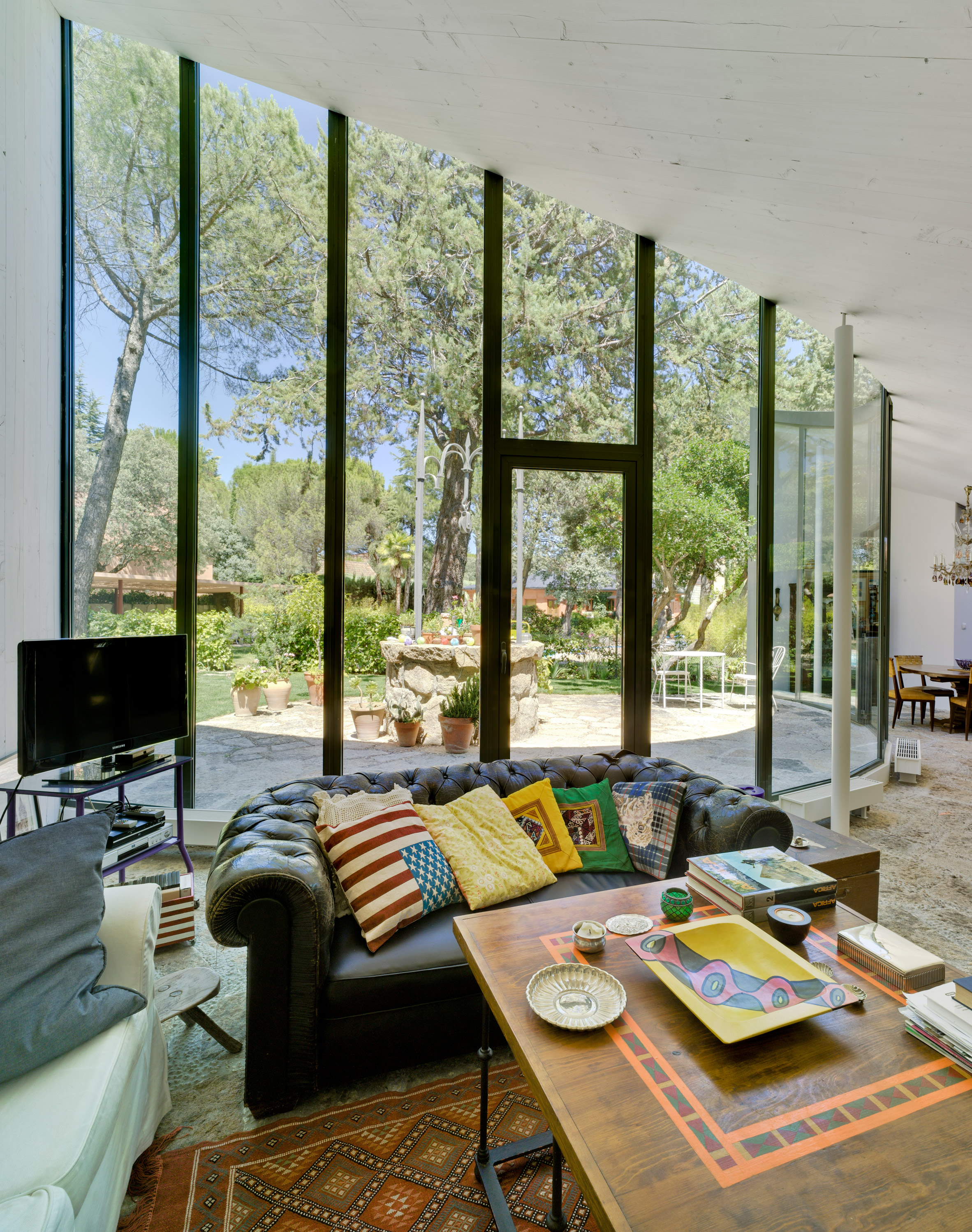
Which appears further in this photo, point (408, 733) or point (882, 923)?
point (408, 733)

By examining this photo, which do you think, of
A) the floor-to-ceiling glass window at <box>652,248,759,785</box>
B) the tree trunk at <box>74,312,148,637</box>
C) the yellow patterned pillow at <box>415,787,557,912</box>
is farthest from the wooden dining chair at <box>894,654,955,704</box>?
the tree trunk at <box>74,312,148,637</box>

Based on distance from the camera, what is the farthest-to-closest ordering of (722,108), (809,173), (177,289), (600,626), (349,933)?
1. (600,626)
2. (177,289)
3. (809,173)
4. (722,108)
5. (349,933)

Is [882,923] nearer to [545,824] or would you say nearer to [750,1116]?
[545,824]

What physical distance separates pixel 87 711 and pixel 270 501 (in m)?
1.43

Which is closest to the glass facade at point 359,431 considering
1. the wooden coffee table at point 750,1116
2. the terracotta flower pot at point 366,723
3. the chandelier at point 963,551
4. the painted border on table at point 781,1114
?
the terracotta flower pot at point 366,723

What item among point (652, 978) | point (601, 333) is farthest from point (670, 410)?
point (652, 978)

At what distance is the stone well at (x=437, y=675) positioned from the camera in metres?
3.69

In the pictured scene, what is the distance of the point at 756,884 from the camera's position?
5.77ft

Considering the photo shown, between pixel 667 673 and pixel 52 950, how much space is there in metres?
3.27

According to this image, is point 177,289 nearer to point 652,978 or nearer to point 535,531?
point 535,531

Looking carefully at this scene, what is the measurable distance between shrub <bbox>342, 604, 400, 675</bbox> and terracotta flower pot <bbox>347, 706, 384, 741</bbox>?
0.22 m

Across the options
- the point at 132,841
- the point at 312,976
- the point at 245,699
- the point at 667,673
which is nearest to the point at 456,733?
the point at 245,699

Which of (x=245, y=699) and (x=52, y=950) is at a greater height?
(x=245, y=699)

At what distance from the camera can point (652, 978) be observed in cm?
148
